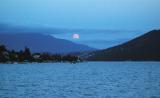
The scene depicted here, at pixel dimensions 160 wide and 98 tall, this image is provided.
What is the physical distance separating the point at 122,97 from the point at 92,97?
15.2 feet

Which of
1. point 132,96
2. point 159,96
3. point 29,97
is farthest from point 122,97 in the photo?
point 29,97

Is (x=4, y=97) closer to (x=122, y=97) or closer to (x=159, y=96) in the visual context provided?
(x=122, y=97)

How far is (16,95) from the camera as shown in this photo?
62469mm

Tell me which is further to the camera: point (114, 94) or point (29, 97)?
point (114, 94)

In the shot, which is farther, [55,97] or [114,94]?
[114,94]

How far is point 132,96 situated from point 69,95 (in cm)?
1002

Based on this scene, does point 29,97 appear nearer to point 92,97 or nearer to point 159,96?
point 92,97

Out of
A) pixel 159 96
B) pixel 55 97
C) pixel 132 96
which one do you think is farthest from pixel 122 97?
pixel 55 97

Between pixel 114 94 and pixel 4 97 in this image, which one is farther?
pixel 114 94

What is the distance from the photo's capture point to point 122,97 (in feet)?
196

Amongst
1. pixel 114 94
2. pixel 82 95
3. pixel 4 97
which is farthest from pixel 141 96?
pixel 4 97

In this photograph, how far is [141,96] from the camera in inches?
2377

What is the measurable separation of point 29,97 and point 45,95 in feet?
10.7

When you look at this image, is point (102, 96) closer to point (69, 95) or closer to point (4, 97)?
point (69, 95)
